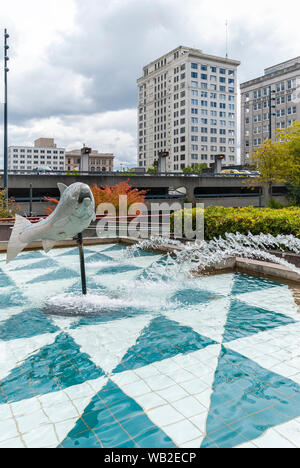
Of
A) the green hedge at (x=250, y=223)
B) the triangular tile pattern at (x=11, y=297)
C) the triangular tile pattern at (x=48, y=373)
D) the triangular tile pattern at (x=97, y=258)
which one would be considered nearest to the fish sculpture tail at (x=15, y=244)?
the triangular tile pattern at (x=11, y=297)

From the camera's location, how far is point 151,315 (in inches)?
263

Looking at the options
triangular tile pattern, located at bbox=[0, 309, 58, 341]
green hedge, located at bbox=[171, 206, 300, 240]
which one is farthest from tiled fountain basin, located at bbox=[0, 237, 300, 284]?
triangular tile pattern, located at bbox=[0, 309, 58, 341]

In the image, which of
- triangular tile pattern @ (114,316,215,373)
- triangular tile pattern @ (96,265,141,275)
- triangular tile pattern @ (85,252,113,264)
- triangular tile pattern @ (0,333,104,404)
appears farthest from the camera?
triangular tile pattern @ (85,252,113,264)

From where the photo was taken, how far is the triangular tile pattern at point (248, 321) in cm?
574

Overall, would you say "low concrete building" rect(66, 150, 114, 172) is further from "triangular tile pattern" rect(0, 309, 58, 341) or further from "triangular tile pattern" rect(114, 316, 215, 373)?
"triangular tile pattern" rect(114, 316, 215, 373)

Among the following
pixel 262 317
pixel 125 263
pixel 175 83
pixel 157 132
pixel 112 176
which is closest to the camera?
pixel 262 317

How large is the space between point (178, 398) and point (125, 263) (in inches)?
313

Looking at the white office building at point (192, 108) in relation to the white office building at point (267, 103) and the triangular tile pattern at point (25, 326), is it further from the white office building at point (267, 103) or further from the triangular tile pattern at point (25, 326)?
the triangular tile pattern at point (25, 326)

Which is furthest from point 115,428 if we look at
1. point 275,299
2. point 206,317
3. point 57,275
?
point 57,275

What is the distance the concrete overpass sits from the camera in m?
27.8

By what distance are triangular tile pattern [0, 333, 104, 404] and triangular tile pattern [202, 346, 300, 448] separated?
1480mm

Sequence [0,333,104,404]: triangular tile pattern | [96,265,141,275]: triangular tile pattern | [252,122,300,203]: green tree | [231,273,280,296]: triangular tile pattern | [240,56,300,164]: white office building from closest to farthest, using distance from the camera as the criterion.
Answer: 1. [0,333,104,404]: triangular tile pattern
2. [231,273,280,296]: triangular tile pattern
3. [96,265,141,275]: triangular tile pattern
4. [252,122,300,203]: green tree
5. [240,56,300,164]: white office building

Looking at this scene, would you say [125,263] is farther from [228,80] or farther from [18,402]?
[228,80]

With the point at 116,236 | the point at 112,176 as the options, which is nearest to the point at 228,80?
the point at 112,176
